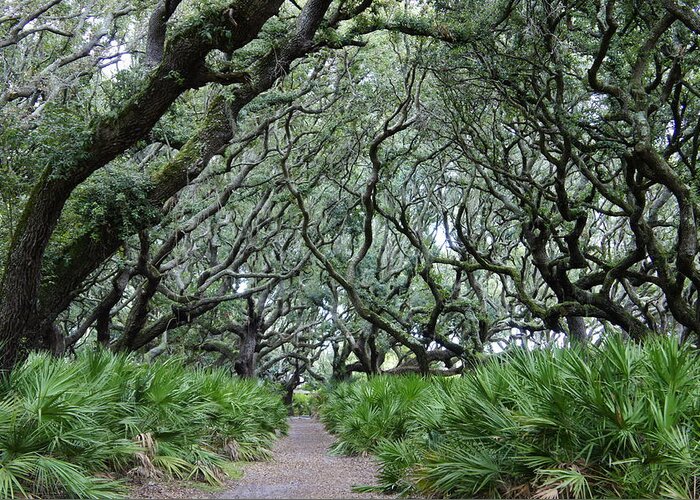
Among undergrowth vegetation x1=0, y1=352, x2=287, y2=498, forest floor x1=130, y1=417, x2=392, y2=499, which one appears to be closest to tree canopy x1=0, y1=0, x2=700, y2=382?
undergrowth vegetation x1=0, y1=352, x2=287, y2=498

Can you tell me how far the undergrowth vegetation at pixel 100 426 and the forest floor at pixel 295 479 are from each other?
295mm

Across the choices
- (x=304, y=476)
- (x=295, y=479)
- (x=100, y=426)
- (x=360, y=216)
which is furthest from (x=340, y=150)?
(x=100, y=426)

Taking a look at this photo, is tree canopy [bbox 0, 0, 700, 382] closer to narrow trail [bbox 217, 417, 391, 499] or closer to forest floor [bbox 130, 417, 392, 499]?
forest floor [bbox 130, 417, 392, 499]

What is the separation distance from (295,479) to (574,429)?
4.56 metres

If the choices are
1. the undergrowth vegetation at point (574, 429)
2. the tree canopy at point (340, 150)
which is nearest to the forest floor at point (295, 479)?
the undergrowth vegetation at point (574, 429)

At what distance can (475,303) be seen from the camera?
17500mm

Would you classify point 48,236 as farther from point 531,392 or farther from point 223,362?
point 223,362

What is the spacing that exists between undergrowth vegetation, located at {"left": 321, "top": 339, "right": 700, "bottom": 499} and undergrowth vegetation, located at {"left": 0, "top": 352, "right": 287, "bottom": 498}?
106 inches

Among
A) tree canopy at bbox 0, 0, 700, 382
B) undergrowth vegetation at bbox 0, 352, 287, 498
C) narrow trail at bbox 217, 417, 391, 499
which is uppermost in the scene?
tree canopy at bbox 0, 0, 700, 382

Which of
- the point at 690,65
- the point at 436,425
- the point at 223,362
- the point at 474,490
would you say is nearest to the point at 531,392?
the point at 474,490

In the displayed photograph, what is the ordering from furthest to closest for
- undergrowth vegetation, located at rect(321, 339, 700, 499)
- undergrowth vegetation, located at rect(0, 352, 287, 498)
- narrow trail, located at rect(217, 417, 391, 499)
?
narrow trail, located at rect(217, 417, 391, 499) < undergrowth vegetation, located at rect(0, 352, 287, 498) < undergrowth vegetation, located at rect(321, 339, 700, 499)

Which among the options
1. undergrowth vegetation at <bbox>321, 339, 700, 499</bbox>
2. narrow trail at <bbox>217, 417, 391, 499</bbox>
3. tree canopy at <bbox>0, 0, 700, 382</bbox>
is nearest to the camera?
undergrowth vegetation at <bbox>321, 339, 700, 499</bbox>

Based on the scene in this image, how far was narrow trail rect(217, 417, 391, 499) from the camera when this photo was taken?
273 inches

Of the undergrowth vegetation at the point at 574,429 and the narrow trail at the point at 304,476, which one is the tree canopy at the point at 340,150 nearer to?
the undergrowth vegetation at the point at 574,429
